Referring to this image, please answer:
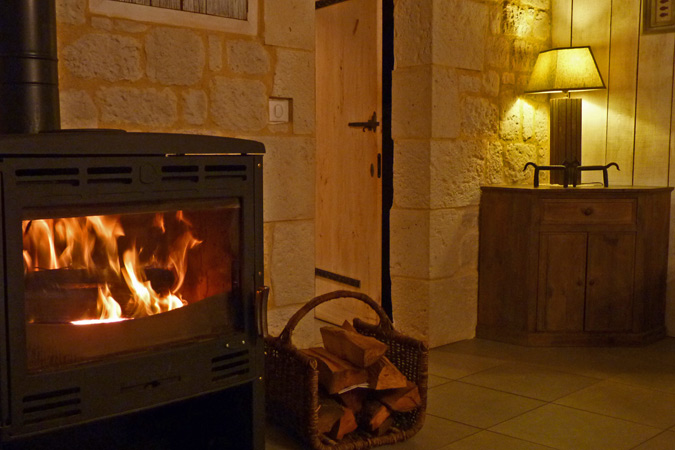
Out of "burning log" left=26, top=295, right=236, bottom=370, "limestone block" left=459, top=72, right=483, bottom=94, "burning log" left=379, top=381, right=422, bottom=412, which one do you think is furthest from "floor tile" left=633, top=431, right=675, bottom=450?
"limestone block" left=459, top=72, right=483, bottom=94

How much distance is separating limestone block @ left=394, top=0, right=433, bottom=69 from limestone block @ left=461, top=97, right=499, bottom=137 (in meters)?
0.34

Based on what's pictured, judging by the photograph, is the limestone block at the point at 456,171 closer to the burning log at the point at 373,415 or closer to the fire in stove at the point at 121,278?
the burning log at the point at 373,415

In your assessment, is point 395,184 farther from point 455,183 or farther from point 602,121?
point 602,121

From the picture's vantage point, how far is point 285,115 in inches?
114

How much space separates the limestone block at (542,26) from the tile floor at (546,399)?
1.72 metres

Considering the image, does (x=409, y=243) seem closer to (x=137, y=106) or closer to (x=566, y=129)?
(x=566, y=129)

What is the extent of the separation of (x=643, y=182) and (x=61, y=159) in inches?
126

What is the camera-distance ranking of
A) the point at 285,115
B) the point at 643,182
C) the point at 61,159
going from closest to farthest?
the point at 61,159 → the point at 285,115 → the point at 643,182

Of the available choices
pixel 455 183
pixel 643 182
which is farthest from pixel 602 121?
pixel 455 183

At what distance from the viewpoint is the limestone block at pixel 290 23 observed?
2.81m

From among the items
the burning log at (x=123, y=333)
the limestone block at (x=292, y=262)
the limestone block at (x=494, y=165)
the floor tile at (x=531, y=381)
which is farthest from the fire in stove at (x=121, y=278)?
the limestone block at (x=494, y=165)

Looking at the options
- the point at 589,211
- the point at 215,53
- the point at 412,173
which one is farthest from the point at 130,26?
the point at 589,211

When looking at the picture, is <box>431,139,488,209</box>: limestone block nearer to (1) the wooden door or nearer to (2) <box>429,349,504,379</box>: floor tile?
(1) the wooden door

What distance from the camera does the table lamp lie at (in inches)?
152
